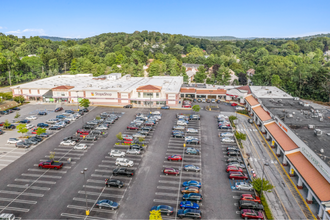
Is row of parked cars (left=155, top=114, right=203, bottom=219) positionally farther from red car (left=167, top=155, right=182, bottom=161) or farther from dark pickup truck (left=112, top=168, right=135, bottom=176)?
dark pickup truck (left=112, top=168, right=135, bottom=176)

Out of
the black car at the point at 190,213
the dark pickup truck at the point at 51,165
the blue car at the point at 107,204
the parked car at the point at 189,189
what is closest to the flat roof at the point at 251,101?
the parked car at the point at 189,189

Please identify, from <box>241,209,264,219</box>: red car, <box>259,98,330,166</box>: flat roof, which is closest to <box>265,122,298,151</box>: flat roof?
<box>259,98,330,166</box>: flat roof

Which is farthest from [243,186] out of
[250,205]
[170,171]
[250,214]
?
[170,171]

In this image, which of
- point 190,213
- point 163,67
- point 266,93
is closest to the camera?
point 190,213

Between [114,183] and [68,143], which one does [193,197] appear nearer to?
[114,183]

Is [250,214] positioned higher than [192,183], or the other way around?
[192,183]

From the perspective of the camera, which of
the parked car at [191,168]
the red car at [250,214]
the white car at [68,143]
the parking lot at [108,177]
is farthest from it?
the white car at [68,143]

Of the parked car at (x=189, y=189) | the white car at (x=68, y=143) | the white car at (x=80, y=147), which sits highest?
the white car at (x=68, y=143)

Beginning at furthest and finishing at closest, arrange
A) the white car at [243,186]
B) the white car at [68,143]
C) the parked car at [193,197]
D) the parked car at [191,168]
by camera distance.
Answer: the white car at [68,143] → the parked car at [191,168] → the white car at [243,186] → the parked car at [193,197]

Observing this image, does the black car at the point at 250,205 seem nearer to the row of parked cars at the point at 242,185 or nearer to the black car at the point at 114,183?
the row of parked cars at the point at 242,185
